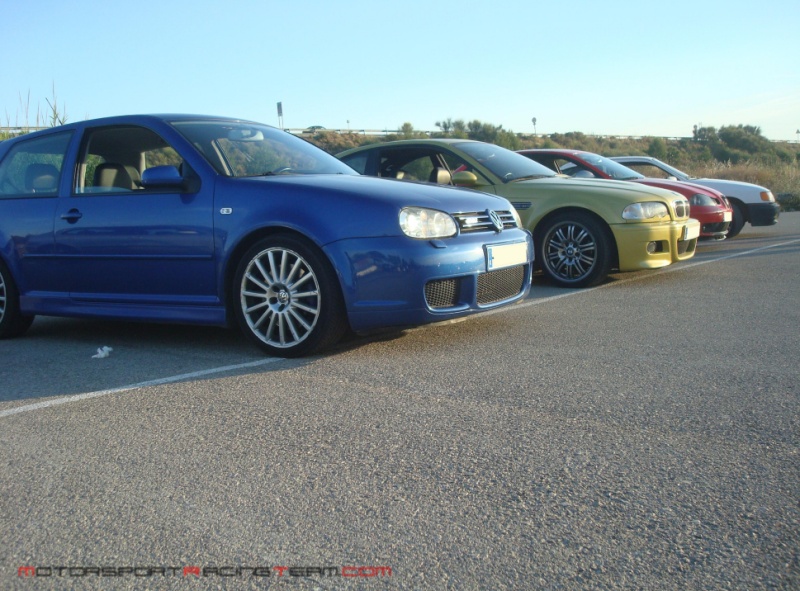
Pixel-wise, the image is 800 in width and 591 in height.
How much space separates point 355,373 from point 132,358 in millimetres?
1629

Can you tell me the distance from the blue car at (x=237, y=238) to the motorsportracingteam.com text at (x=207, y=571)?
2.71m

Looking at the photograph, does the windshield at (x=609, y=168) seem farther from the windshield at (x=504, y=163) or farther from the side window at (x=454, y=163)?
the side window at (x=454, y=163)

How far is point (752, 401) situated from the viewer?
3830 millimetres

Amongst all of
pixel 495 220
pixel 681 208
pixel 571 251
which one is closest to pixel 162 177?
pixel 495 220

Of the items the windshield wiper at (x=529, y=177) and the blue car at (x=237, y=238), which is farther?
the windshield wiper at (x=529, y=177)

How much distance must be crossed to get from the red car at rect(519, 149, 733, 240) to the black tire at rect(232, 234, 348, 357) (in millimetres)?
5910

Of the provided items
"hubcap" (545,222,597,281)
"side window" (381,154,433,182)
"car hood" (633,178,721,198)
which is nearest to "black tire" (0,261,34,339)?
"side window" (381,154,433,182)

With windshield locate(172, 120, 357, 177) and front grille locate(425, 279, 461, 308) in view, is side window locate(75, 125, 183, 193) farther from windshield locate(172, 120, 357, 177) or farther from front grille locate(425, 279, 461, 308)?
front grille locate(425, 279, 461, 308)

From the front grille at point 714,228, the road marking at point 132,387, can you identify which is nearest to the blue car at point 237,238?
the road marking at point 132,387

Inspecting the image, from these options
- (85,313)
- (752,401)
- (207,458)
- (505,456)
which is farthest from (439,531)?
(85,313)

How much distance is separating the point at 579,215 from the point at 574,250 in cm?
34

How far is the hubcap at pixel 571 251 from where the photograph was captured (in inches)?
320

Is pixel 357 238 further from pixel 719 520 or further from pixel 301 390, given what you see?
pixel 719 520

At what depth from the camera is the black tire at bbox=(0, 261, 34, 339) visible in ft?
21.1
